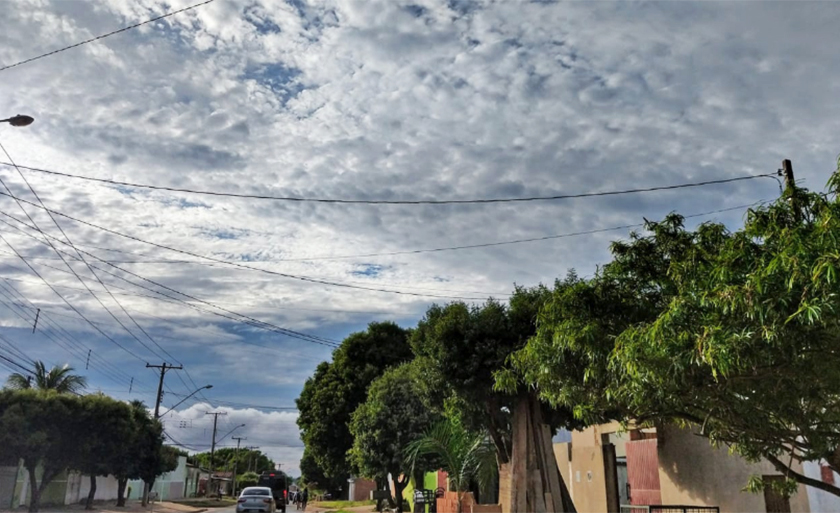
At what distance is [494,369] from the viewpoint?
16672 millimetres

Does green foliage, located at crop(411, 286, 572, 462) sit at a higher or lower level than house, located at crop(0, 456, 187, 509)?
higher

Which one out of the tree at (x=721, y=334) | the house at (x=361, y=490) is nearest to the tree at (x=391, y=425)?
the tree at (x=721, y=334)

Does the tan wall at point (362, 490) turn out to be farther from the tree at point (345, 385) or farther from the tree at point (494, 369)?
the tree at point (494, 369)

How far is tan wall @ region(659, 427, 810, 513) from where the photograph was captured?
527 inches

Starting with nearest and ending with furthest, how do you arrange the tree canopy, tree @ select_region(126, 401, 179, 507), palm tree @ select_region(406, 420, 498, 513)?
palm tree @ select_region(406, 420, 498, 513) → the tree canopy → tree @ select_region(126, 401, 179, 507)

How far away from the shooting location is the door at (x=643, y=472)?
16750 mm

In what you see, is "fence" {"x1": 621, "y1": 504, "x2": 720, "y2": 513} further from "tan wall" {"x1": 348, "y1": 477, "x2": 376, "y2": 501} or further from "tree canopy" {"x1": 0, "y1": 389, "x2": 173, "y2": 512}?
"tan wall" {"x1": 348, "y1": 477, "x2": 376, "y2": 501}

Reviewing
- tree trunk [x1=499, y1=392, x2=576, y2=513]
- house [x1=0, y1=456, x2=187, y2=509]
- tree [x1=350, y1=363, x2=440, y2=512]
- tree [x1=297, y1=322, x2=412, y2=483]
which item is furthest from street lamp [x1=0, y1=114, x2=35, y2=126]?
tree [x1=297, y1=322, x2=412, y2=483]

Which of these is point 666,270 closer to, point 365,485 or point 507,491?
point 507,491

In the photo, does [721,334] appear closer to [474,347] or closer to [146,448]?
[474,347]

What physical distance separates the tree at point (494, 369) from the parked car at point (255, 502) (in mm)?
14974

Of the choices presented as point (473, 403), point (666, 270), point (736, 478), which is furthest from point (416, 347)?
point (666, 270)

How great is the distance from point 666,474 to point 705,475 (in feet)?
4.50

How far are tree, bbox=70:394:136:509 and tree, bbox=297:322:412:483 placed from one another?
36.5 feet
